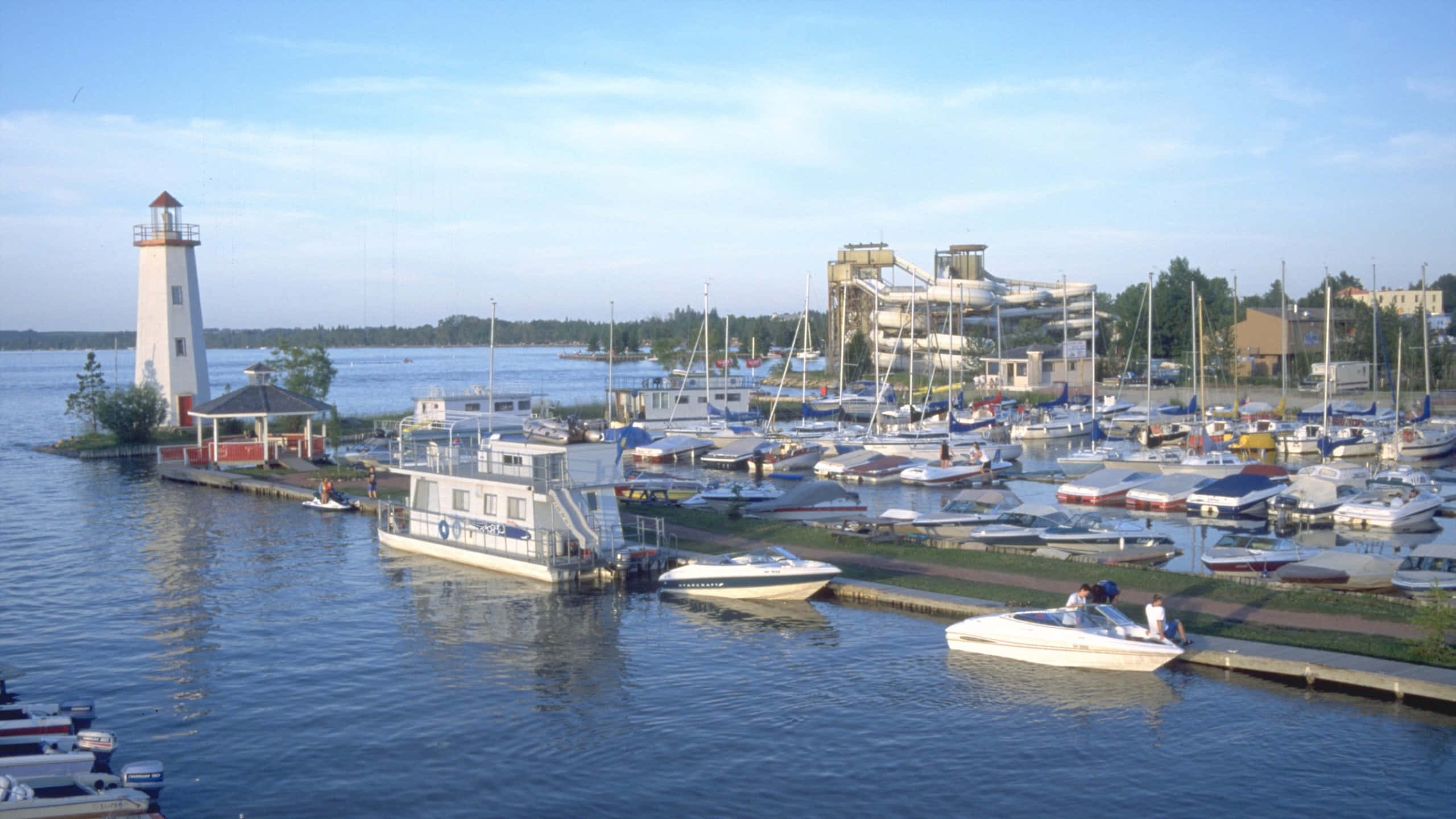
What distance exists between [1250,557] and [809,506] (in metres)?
14.1

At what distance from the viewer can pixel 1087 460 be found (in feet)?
181

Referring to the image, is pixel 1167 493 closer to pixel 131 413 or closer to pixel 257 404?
pixel 257 404

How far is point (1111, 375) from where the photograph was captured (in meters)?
114

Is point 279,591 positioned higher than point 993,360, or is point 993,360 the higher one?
point 993,360

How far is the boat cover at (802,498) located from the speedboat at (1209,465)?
17487mm

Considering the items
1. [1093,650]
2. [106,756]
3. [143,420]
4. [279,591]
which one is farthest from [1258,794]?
[143,420]

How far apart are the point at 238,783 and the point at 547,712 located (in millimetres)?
5133

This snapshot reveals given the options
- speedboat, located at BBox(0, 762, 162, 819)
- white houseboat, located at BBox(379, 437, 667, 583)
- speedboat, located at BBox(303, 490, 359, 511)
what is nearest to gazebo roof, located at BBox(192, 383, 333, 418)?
speedboat, located at BBox(303, 490, 359, 511)

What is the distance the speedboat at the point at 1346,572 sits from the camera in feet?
84.9

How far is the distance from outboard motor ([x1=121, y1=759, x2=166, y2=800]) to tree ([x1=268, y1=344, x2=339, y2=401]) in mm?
60429

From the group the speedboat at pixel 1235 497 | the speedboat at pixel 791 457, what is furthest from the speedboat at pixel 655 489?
the speedboat at pixel 1235 497

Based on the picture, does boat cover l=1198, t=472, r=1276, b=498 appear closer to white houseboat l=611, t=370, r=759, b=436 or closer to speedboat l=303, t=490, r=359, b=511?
speedboat l=303, t=490, r=359, b=511

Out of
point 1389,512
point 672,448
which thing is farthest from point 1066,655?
point 672,448

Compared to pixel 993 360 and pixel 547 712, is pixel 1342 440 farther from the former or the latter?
pixel 547 712
